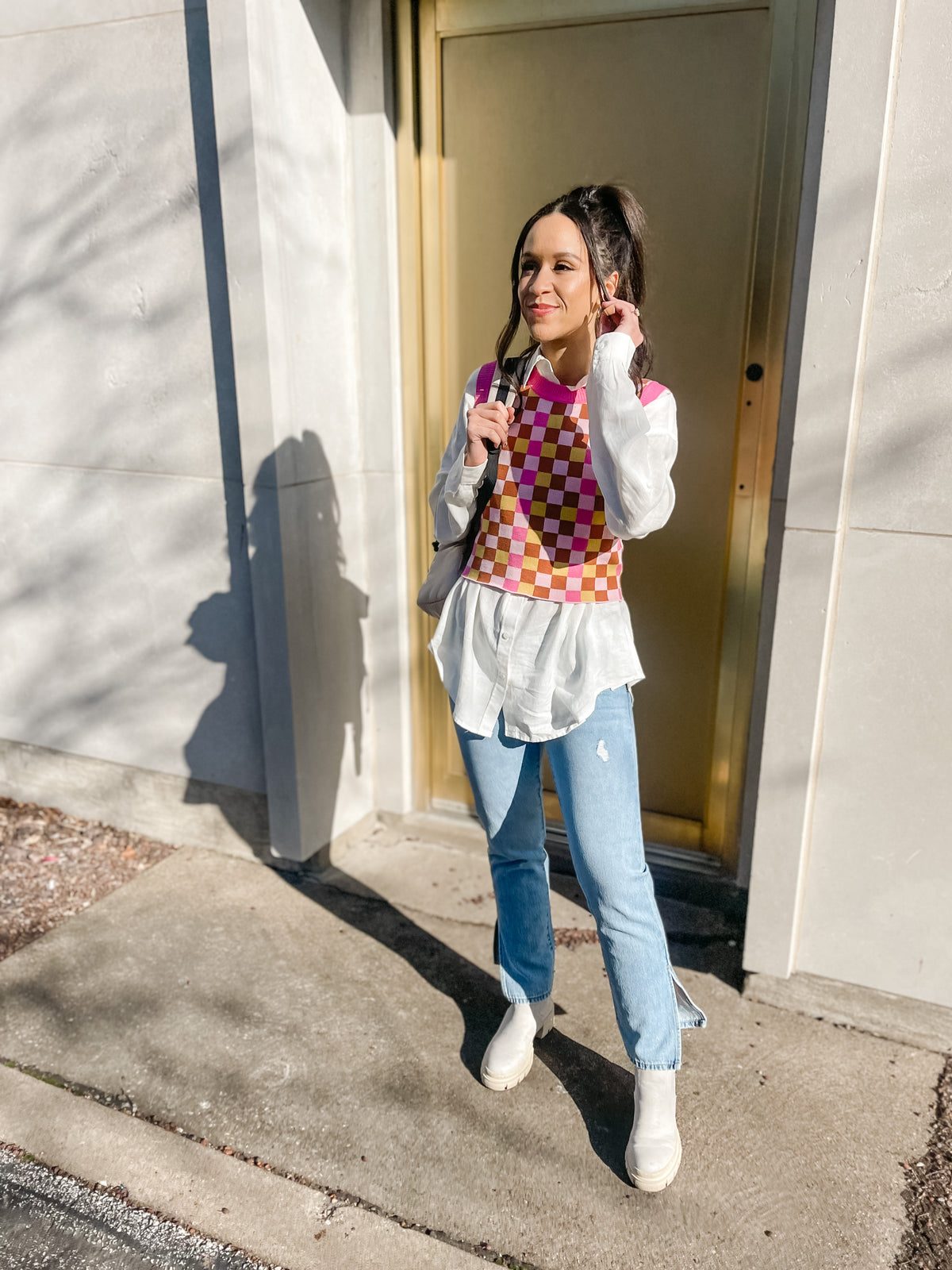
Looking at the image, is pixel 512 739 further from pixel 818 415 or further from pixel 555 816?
pixel 555 816

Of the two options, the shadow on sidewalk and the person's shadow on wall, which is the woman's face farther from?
the shadow on sidewalk

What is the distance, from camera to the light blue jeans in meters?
2.17

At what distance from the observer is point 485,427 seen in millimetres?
2016

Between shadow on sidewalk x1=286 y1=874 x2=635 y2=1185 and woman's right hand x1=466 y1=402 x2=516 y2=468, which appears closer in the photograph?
woman's right hand x1=466 y1=402 x2=516 y2=468

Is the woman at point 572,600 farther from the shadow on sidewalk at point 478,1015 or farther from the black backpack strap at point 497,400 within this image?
the shadow on sidewalk at point 478,1015

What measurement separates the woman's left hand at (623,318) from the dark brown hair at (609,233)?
56 millimetres

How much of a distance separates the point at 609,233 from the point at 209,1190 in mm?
2311

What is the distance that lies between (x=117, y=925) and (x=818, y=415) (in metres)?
2.71

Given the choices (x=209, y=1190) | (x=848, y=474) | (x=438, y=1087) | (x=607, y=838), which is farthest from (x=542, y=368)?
(x=209, y=1190)

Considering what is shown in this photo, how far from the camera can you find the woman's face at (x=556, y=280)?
2.00m

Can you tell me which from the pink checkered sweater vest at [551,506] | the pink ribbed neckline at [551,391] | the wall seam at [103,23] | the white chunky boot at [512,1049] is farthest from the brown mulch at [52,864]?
the wall seam at [103,23]

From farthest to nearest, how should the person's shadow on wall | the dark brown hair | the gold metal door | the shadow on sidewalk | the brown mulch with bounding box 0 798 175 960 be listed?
the brown mulch with bounding box 0 798 175 960
the person's shadow on wall
the gold metal door
the shadow on sidewalk
the dark brown hair

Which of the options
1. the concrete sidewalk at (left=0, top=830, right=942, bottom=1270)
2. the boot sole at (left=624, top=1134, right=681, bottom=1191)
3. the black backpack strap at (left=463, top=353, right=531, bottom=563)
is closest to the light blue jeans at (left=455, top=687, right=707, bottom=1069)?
the boot sole at (left=624, top=1134, right=681, bottom=1191)

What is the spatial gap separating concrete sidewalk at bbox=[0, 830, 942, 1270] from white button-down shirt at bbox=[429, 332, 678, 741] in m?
1.04
